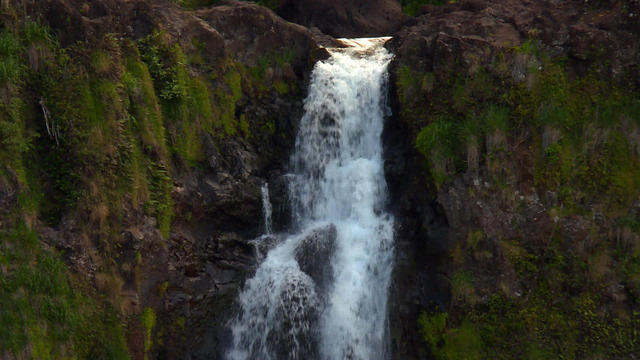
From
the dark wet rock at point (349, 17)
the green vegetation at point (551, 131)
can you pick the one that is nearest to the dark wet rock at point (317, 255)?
the green vegetation at point (551, 131)

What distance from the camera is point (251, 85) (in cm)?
1508

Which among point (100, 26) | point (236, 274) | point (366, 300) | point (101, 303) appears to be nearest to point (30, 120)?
point (100, 26)

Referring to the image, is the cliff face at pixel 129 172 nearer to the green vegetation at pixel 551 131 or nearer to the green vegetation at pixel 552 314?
the green vegetation at pixel 551 131

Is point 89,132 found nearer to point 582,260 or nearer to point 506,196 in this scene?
point 506,196

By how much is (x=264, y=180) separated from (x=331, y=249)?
2702 mm

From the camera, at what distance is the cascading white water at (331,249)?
12055mm

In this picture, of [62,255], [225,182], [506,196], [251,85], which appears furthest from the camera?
[251,85]

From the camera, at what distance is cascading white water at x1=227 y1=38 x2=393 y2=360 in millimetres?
12055

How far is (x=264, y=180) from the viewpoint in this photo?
1404cm

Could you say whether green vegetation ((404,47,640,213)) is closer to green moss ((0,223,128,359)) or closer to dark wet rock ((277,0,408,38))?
green moss ((0,223,128,359))

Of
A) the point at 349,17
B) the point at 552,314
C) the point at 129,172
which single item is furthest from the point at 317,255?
the point at 349,17

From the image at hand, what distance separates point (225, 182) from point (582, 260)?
27.5 ft

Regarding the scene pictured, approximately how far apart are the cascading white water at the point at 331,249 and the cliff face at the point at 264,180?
0.43m

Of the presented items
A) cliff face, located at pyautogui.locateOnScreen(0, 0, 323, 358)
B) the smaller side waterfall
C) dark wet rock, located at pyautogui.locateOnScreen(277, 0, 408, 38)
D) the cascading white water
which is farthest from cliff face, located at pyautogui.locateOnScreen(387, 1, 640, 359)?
dark wet rock, located at pyautogui.locateOnScreen(277, 0, 408, 38)
